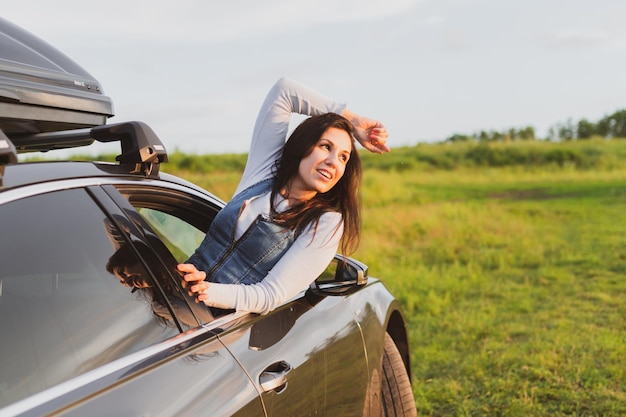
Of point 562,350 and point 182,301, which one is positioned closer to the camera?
point 182,301

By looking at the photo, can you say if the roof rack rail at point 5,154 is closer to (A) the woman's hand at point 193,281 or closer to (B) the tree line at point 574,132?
(A) the woman's hand at point 193,281

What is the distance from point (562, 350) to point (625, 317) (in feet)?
5.97

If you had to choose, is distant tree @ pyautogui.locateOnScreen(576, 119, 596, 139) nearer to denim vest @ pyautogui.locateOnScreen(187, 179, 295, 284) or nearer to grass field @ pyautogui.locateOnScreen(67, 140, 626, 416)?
grass field @ pyautogui.locateOnScreen(67, 140, 626, 416)

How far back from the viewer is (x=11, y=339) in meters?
Answer: 1.75

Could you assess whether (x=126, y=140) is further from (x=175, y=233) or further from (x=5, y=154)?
(x=5, y=154)

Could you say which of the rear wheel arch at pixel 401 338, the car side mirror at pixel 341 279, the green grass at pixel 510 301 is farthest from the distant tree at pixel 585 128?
the car side mirror at pixel 341 279

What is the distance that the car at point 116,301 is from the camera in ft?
6.07

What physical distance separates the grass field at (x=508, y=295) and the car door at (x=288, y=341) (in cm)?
232

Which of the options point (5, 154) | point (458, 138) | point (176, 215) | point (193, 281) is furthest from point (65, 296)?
point (458, 138)

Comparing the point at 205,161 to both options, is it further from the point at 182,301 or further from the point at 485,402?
the point at 182,301

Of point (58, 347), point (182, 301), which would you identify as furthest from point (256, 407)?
point (58, 347)

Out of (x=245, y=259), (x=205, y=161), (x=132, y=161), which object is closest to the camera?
(x=132, y=161)

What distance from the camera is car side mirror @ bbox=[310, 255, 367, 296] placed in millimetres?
3016

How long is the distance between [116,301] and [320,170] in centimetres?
124
